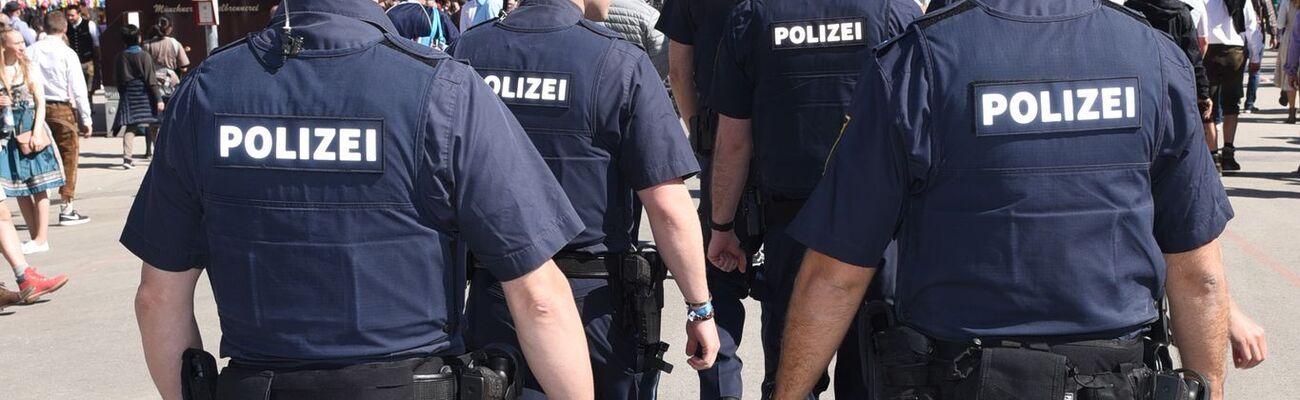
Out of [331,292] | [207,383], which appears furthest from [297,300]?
[207,383]

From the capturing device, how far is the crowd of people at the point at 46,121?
27.1 ft

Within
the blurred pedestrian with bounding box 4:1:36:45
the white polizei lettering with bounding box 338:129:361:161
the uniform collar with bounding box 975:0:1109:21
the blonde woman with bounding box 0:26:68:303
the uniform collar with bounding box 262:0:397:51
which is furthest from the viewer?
the blurred pedestrian with bounding box 4:1:36:45

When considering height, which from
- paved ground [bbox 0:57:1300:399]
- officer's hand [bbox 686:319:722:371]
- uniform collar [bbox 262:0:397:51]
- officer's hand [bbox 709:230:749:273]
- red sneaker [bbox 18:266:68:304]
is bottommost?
paved ground [bbox 0:57:1300:399]

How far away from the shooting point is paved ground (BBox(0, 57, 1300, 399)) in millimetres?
6254

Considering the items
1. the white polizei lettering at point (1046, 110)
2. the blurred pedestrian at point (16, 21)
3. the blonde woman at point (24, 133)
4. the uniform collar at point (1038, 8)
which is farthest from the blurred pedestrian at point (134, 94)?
the white polizei lettering at point (1046, 110)

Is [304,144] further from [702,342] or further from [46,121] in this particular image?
[46,121]

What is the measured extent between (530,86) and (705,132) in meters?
1.41

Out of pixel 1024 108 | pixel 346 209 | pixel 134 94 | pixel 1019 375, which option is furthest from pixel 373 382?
pixel 134 94

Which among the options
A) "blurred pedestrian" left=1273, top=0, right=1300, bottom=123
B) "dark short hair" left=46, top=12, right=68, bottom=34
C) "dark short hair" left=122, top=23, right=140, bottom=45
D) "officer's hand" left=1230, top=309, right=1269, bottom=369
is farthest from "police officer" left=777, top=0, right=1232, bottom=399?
"dark short hair" left=122, top=23, right=140, bottom=45

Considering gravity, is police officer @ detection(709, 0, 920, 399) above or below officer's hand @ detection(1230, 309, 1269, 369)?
above

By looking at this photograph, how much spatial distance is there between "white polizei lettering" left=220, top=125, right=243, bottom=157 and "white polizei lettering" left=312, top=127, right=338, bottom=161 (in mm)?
154

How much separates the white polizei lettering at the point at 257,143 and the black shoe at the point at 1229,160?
36.5 ft

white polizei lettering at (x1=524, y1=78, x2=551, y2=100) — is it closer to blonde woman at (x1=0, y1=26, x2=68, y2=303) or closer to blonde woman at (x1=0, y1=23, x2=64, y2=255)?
blonde woman at (x1=0, y1=26, x2=68, y2=303)

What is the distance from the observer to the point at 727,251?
4.76 m
